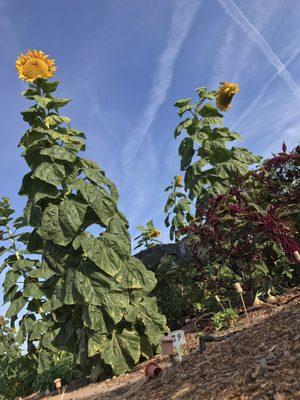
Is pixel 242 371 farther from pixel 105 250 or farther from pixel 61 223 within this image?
pixel 61 223

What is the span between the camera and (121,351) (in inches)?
243

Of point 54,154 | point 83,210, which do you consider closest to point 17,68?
point 54,154

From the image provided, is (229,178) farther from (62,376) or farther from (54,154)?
(62,376)

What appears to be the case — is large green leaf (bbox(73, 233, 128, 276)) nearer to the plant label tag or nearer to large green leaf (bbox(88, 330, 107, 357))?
large green leaf (bbox(88, 330, 107, 357))

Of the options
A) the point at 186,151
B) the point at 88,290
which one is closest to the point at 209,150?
the point at 186,151

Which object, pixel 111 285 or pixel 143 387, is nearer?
pixel 143 387

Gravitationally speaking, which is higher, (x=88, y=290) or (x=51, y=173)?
(x=51, y=173)

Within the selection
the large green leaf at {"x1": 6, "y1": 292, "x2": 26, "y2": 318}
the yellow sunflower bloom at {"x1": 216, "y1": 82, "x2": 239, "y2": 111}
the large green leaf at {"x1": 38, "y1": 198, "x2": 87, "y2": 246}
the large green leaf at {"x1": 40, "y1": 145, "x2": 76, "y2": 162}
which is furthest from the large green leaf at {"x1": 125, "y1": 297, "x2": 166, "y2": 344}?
the yellow sunflower bloom at {"x1": 216, "y1": 82, "x2": 239, "y2": 111}

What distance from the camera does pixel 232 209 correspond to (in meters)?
5.28

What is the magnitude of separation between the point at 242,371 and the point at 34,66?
480cm

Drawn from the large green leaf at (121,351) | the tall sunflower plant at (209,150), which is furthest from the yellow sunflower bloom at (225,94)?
the large green leaf at (121,351)

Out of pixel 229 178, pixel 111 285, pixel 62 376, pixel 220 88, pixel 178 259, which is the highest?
pixel 220 88

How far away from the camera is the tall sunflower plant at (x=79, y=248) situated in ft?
18.8

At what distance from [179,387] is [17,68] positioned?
454cm
